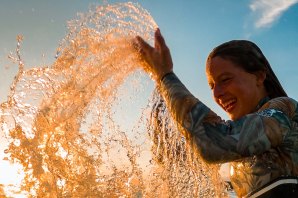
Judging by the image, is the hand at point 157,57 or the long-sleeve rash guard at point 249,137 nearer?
the long-sleeve rash guard at point 249,137

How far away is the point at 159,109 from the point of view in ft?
12.2

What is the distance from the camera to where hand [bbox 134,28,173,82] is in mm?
2963

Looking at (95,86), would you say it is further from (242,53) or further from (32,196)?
(242,53)

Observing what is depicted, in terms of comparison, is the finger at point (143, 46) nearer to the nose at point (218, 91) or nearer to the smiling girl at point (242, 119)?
the smiling girl at point (242, 119)

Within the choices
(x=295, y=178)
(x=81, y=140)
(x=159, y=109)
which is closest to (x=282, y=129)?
(x=295, y=178)

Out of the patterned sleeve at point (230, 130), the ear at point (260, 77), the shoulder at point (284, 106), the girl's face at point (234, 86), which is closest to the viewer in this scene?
the patterned sleeve at point (230, 130)

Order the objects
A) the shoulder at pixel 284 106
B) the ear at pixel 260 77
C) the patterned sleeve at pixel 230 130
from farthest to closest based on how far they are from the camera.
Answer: the ear at pixel 260 77 < the shoulder at pixel 284 106 < the patterned sleeve at pixel 230 130

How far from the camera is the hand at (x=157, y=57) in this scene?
2.96 m

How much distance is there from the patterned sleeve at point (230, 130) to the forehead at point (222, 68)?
40 centimetres

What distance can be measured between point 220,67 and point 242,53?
209mm

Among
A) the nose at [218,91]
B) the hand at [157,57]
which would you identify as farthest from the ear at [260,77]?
the hand at [157,57]

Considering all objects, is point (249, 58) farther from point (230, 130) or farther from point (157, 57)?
point (230, 130)

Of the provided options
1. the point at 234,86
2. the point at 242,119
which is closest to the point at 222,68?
the point at 234,86

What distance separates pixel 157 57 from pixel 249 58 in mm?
662
